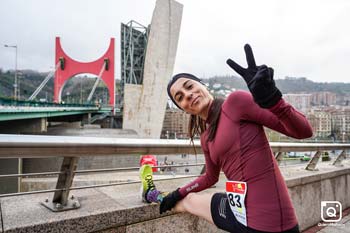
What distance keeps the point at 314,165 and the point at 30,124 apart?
18.5 m

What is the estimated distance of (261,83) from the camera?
0.95 metres

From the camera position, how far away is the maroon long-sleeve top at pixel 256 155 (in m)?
1.12

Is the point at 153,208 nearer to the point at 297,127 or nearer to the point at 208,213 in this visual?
the point at 208,213

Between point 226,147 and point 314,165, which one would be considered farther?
point 314,165

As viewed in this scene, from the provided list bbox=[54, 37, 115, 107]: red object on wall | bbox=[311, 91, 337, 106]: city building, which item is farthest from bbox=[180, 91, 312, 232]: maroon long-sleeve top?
bbox=[54, 37, 115, 107]: red object on wall

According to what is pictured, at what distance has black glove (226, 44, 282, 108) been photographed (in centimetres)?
95

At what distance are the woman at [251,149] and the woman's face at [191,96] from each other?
12 mm

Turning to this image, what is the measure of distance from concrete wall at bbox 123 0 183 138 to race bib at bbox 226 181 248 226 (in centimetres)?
2717

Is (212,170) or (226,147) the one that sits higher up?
(226,147)

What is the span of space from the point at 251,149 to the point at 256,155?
0.11ft

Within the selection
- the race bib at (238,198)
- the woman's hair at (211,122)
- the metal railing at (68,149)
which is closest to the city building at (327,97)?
the metal railing at (68,149)

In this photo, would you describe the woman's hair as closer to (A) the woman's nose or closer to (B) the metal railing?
(A) the woman's nose

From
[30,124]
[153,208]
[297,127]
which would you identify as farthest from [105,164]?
[297,127]

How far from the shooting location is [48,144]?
1255mm
